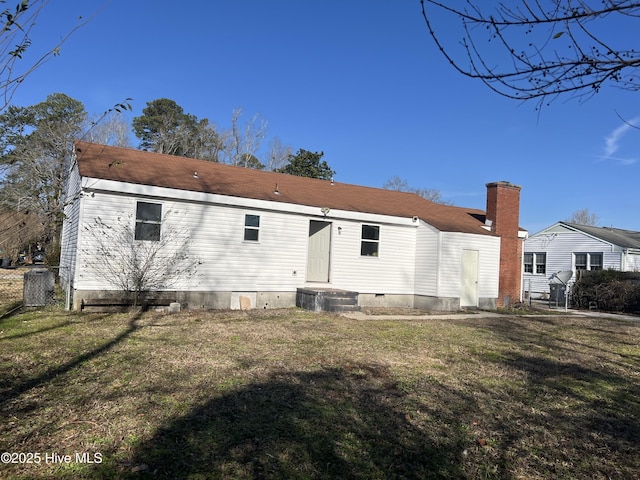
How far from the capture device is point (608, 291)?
1833 centimetres

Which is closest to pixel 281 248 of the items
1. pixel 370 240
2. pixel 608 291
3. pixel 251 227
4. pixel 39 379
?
pixel 251 227

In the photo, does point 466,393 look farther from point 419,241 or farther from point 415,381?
point 419,241

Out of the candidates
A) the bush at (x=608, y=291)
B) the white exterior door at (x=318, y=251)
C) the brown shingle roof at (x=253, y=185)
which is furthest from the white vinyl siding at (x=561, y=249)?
the white exterior door at (x=318, y=251)

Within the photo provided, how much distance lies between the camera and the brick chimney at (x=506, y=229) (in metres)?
17.6

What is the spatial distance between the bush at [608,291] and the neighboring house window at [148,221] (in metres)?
17.7

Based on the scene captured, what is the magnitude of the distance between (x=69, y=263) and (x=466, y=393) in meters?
11.7

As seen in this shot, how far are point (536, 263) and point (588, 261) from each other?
10.3 feet

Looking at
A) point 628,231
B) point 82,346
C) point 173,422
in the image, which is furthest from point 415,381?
point 628,231

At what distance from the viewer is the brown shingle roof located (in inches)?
487

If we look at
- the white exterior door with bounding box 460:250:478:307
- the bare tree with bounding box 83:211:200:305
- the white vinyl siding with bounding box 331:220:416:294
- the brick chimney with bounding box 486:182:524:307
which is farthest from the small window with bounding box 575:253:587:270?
the bare tree with bounding box 83:211:200:305

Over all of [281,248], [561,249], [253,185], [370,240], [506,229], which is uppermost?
[253,185]

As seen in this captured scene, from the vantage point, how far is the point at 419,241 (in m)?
16.4

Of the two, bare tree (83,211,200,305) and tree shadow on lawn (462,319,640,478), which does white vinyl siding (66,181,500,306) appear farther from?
tree shadow on lawn (462,319,640,478)

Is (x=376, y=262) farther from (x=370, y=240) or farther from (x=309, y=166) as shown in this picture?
(x=309, y=166)
